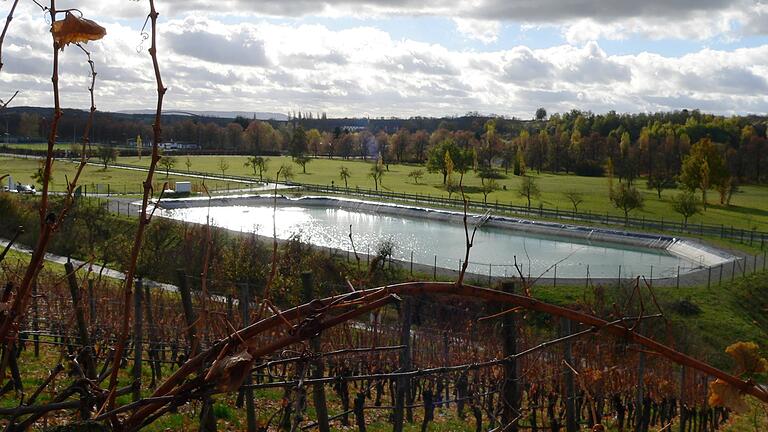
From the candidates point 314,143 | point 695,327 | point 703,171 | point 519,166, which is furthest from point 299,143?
point 695,327

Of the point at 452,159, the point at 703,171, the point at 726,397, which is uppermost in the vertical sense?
the point at 726,397

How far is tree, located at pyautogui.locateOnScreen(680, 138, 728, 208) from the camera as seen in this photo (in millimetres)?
53406

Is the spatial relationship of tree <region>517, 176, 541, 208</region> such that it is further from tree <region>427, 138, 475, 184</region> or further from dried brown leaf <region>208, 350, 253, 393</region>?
dried brown leaf <region>208, 350, 253, 393</region>

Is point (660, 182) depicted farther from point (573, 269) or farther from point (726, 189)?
point (573, 269)

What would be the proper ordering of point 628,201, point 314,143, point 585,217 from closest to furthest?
1. point 585,217
2. point 628,201
3. point 314,143

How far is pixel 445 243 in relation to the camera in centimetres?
3675

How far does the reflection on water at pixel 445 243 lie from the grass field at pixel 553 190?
484 centimetres

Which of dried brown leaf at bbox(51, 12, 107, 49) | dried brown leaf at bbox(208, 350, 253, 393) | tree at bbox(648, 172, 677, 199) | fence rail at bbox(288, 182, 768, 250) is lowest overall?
fence rail at bbox(288, 182, 768, 250)

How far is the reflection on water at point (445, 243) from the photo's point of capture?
3073cm

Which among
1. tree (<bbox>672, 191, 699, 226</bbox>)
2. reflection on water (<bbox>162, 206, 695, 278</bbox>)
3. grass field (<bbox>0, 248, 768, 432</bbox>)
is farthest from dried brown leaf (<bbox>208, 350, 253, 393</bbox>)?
tree (<bbox>672, 191, 699, 226</bbox>)

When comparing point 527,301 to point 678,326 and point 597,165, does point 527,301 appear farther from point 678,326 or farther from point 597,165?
point 597,165

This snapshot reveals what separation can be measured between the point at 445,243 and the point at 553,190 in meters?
25.6

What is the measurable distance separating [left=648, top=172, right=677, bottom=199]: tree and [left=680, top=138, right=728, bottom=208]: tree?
292cm

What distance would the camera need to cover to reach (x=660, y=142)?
80188 millimetres
